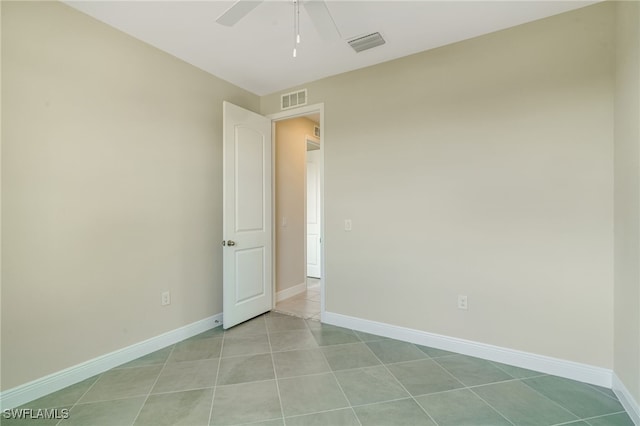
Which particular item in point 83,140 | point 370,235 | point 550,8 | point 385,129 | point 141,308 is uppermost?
point 550,8

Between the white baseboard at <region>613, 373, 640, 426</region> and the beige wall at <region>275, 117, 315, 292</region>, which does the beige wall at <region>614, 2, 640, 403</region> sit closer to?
the white baseboard at <region>613, 373, 640, 426</region>

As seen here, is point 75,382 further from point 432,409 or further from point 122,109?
point 432,409

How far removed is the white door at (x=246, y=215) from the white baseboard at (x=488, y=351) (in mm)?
951

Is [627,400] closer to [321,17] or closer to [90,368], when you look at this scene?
[321,17]

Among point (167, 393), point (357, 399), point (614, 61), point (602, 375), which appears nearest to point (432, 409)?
point (357, 399)

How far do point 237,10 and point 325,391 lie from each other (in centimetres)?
251

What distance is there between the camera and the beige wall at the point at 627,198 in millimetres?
1686

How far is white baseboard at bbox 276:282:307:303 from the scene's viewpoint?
4.02 meters

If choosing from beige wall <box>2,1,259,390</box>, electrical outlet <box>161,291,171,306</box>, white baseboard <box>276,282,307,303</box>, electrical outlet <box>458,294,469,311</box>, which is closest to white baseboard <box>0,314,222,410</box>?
beige wall <box>2,1,259,390</box>

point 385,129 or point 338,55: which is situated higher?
point 338,55

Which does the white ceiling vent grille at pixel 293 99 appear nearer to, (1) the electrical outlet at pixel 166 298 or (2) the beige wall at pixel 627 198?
(1) the electrical outlet at pixel 166 298

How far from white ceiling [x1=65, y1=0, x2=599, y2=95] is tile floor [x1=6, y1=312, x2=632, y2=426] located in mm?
2712

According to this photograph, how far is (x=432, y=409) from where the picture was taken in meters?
1.79

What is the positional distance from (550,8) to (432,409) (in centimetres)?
290
